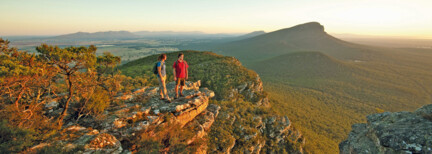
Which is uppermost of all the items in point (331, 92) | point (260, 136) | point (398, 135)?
point (398, 135)

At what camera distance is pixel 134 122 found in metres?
8.54

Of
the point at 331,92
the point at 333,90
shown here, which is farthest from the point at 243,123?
the point at 333,90

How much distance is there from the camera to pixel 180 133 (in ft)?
29.9

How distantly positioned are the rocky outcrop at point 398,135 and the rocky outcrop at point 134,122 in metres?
8.99

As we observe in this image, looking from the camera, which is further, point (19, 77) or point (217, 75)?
point (217, 75)

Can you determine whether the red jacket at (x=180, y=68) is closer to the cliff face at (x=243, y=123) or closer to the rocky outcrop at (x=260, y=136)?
the cliff face at (x=243, y=123)

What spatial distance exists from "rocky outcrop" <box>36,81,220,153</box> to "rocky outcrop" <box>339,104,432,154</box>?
8.99 m

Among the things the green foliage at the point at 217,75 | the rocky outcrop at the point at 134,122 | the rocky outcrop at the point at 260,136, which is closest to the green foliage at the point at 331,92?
the rocky outcrop at the point at 260,136

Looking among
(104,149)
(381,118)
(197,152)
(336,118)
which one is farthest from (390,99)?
(104,149)

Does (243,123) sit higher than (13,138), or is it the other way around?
(13,138)

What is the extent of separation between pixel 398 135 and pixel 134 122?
12.5m

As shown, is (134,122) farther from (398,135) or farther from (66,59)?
(398,135)

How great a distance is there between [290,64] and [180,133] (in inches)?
4145

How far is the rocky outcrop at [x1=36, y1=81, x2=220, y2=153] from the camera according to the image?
6.48 meters
